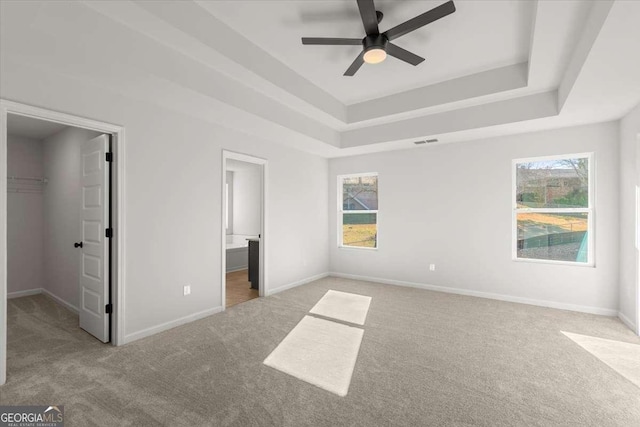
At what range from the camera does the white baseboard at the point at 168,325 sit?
3.01 m

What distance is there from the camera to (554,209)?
4195 mm

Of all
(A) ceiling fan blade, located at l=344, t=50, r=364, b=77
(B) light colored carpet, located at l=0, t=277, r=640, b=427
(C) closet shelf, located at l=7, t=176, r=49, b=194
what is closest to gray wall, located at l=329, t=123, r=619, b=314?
(B) light colored carpet, located at l=0, t=277, r=640, b=427

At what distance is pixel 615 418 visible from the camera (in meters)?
1.90

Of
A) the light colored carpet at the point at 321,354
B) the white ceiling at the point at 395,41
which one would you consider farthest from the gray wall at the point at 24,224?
the light colored carpet at the point at 321,354

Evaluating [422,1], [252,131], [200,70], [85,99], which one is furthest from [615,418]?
[85,99]

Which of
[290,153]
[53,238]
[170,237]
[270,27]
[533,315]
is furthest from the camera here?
[290,153]

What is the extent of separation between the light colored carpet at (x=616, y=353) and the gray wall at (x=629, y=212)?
1.82ft

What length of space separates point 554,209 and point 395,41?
3.27 metres

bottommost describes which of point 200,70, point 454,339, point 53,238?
point 454,339

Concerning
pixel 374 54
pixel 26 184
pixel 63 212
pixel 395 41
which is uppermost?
pixel 395 41

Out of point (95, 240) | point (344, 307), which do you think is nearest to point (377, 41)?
point (344, 307)

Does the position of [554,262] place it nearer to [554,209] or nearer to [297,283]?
[554,209]

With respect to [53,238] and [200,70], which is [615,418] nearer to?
[200,70]

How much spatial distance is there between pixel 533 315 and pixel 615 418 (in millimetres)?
2069
